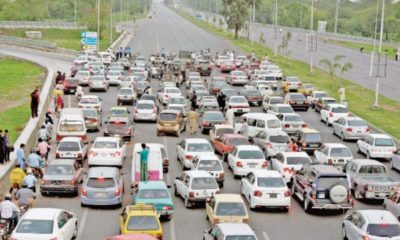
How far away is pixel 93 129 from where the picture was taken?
45.3 m

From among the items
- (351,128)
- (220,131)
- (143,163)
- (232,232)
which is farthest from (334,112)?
(232,232)

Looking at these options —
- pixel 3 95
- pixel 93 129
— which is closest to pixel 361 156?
pixel 93 129

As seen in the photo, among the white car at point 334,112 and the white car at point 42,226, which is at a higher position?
the white car at point 42,226

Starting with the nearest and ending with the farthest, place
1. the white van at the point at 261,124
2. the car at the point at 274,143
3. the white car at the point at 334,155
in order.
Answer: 1. the white car at the point at 334,155
2. the car at the point at 274,143
3. the white van at the point at 261,124

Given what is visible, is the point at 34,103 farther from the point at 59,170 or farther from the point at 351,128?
the point at 351,128

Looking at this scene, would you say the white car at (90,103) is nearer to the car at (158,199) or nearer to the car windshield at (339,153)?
the car windshield at (339,153)

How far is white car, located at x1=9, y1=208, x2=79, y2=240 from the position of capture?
21539 mm

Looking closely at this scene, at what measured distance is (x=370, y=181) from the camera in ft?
102

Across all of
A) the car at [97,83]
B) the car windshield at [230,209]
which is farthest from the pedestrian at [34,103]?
the car windshield at [230,209]

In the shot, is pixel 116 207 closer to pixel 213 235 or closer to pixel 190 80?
pixel 213 235

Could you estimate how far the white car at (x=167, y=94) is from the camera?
187ft

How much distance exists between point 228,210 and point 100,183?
5.26 m

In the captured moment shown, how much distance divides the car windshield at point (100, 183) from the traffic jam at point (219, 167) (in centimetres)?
4

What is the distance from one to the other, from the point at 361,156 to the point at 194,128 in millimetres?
10479
